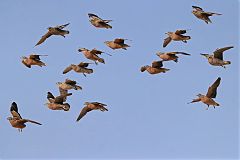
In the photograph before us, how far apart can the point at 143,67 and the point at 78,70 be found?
7.76 ft

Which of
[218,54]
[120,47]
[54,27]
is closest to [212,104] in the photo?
[218,54]

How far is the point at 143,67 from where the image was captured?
100ft

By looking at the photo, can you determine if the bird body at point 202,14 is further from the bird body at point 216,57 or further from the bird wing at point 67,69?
the bird wing at point 67,69

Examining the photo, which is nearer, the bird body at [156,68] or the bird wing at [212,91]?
the bird wing at [212,91]

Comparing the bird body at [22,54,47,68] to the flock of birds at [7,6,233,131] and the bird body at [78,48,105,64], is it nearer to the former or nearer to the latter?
the flock of birds at [7,6,233,131]

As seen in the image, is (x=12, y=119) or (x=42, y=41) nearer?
(x=12, y=119)

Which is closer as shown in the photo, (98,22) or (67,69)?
(98,22)

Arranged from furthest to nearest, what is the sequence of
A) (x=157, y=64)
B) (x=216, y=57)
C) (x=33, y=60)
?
(x=157, y=64) → (x=33, y=60) → (x=216, y=57)

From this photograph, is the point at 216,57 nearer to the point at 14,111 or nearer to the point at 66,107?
the point at 66,107

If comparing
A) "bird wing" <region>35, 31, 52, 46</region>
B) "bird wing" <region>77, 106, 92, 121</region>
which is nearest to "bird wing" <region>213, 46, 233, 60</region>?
"bird wing" <region>77, 106, 92, 121</region>

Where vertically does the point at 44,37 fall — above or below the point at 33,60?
above

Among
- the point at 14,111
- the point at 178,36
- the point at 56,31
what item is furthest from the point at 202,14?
the point at 14,111

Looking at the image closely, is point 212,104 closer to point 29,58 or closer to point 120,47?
point 120,47

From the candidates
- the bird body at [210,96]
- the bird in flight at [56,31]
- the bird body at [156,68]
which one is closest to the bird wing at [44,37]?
the bird in flight at [56,31]
